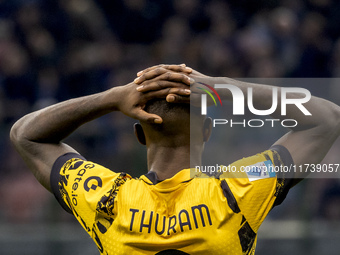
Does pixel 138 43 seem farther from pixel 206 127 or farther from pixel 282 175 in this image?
pixel 282 175

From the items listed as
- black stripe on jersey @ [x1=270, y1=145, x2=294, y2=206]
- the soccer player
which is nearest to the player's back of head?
the soccer player

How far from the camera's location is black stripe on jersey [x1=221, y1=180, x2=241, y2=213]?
2104mm

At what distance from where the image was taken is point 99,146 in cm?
589

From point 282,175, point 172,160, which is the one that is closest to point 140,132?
point 172,160

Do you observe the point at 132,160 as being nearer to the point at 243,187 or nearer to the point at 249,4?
the point at 243,187

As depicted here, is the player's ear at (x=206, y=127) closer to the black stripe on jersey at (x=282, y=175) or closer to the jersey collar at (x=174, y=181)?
the jersey collar at (x=174, y=181)

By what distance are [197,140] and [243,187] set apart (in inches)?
11.9

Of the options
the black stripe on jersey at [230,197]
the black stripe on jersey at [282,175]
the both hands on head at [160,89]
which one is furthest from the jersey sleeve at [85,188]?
the black stripe on jersey at [282,175]

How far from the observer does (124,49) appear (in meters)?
7.37

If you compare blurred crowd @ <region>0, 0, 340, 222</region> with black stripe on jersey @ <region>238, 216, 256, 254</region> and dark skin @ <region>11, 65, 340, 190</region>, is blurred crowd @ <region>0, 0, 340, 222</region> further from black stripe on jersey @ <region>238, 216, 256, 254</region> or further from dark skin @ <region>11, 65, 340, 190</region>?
black stripe on jersey @ <region>238, 216, 256, 254</region>

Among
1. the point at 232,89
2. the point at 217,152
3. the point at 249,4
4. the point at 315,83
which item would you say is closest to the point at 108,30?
the point at 249,4

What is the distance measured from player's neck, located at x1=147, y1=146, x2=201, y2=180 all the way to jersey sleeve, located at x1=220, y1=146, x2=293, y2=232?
17 centimetres

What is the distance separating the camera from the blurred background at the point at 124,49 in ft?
19.5

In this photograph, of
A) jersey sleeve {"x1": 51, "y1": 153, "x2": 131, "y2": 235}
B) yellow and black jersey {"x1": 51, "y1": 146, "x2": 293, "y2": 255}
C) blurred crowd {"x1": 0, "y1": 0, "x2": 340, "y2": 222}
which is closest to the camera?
yellow and black jersey {"x1": 51, "y1": 146, "x2": 293, "y2": 255}
